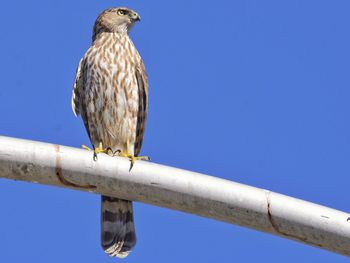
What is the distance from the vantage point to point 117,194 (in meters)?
3.32

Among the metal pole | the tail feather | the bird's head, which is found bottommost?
the metal pole

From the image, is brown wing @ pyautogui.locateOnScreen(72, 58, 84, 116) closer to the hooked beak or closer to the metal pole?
the hooked beak

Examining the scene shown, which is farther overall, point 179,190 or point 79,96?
point 79,96

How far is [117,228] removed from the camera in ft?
19.5

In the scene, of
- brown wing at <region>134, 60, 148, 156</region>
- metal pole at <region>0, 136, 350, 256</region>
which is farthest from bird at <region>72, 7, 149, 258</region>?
metal pole at <region>0, 136, 350, 256</region>

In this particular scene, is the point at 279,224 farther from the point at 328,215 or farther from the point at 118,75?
the point at 118,75

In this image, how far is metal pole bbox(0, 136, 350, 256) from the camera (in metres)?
3.12

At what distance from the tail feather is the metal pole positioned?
83.9 inches

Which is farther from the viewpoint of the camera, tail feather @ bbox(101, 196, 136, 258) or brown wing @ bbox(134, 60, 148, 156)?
brown wing @ bbox(134, 60, 148, 156)

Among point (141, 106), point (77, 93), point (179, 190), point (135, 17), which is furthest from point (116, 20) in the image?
point (179, 190)

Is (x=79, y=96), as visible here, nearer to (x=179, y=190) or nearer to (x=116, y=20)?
(x=116, y=20)

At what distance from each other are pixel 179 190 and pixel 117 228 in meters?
2.78

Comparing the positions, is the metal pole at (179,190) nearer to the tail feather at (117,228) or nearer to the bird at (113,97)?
the tail feather at (117,228)

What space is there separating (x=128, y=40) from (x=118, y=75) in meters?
0.66
